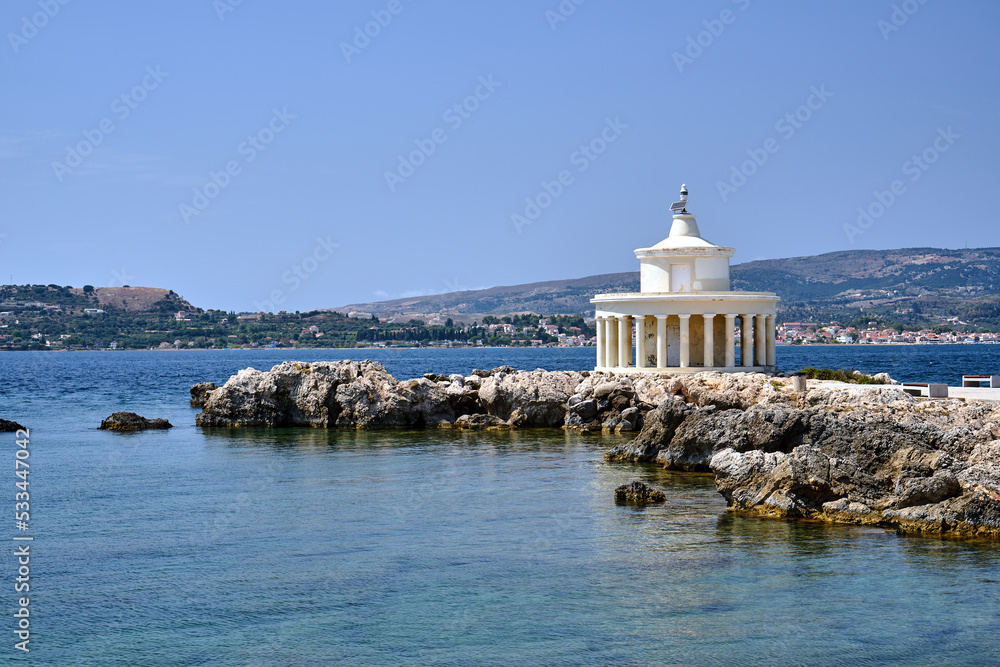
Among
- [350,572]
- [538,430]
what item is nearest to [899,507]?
[350,572]

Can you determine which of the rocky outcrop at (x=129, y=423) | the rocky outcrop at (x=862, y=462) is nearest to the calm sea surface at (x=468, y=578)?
the rocky outcrop at (x=862, y=462)

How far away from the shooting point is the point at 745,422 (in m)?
24.6

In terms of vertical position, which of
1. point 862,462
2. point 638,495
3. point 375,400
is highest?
point 375,400

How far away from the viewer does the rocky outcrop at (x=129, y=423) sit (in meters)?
41.0

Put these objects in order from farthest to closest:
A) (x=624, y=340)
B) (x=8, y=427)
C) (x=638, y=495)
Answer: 1. (x=624, y=340)
2. (x=8, y=427)
3. (x=638, y=495)

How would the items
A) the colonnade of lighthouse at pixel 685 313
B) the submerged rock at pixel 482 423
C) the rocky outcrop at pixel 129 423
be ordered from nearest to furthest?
1. the submerged rock at pixel 482 423
2. the rocky outcrop at pixel 129 423
3. the colonnade of lighthouse at pixel 685 313

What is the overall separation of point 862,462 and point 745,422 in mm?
4499

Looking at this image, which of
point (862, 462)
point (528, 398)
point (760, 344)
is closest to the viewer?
point (862, 462)

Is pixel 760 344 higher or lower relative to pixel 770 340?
lower

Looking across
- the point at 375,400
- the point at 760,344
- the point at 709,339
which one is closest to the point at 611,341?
the point at 709,339

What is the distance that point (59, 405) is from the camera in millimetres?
56781

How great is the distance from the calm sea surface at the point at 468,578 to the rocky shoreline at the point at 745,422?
925 millimetres

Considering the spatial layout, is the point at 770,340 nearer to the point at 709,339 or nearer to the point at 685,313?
the point at 709,339

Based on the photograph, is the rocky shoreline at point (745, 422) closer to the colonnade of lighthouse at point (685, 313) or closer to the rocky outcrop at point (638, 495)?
the rocky outcrop at point (638, 495)
